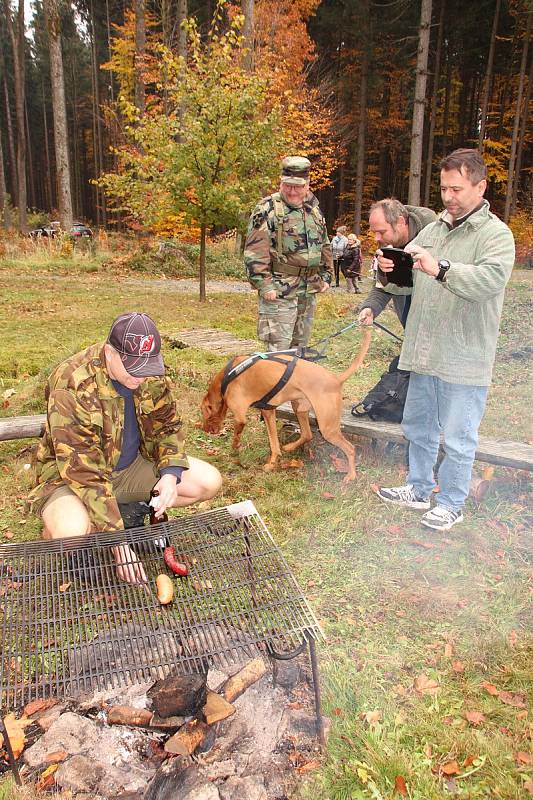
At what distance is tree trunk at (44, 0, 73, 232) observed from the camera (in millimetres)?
17906

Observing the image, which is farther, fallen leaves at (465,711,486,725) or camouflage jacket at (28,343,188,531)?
camouflage jacket at (28,343,188,531)

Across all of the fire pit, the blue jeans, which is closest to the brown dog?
the blue jeans

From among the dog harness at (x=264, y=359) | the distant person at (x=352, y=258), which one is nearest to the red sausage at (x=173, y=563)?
the dog harness at (x=264, y=359)

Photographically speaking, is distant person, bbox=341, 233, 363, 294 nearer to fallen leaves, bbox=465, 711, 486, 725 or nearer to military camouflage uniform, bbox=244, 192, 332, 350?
military camouflage uniform, bbox=244, 192, 332, 350

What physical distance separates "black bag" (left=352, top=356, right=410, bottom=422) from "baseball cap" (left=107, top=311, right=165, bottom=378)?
2.66 metres

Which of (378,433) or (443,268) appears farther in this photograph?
(378,433)

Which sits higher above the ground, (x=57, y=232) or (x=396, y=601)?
(x=57, y=232)

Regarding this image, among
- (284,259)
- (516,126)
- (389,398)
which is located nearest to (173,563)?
(389,398)

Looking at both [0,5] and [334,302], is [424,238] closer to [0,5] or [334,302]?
[334,302]

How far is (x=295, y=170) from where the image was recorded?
4.89 meters

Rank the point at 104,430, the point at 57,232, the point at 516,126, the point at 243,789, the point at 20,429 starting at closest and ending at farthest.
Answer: the point at 243,789 → the point at 104,430 → the point at 20,429 → the point at 57,232 → the point at 516,126

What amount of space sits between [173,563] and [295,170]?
358 centimetres

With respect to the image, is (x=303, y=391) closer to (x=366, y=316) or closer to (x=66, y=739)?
(x=366, y=316)

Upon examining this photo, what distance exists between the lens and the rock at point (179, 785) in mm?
2119
